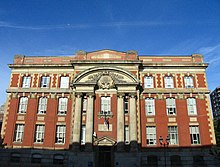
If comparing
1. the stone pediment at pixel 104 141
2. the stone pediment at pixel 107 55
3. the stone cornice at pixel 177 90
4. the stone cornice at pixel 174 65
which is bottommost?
the stone pediment at pixel 104 141

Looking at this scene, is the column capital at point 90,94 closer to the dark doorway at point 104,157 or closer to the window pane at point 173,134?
the dark doorway at point 104,157

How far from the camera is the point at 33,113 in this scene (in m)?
28.2

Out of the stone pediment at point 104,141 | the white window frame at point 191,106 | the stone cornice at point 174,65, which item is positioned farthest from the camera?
the stone cornice at point 174,65

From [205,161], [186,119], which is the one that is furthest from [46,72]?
[205,161]

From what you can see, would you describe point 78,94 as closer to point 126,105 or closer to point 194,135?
point 126,105

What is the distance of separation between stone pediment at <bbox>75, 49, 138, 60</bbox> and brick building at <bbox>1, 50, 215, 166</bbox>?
14 centimetres

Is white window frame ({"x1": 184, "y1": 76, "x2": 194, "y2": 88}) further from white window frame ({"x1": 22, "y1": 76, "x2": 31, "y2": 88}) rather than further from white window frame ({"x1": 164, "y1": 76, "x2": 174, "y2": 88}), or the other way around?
white window frame ({"x1": 22, "y1": 76, "x2": 31, "y2": 88})

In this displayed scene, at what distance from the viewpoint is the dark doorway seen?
1016 inches

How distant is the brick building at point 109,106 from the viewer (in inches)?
1025

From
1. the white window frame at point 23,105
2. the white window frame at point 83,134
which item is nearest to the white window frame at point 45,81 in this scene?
the white window frame at point 23,105

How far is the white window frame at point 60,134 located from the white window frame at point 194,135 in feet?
55.2

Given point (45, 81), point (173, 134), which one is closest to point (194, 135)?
point (173, 134)

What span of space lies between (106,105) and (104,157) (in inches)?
263

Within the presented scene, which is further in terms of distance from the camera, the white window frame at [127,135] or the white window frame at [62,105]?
the white window frame at [62,105]
